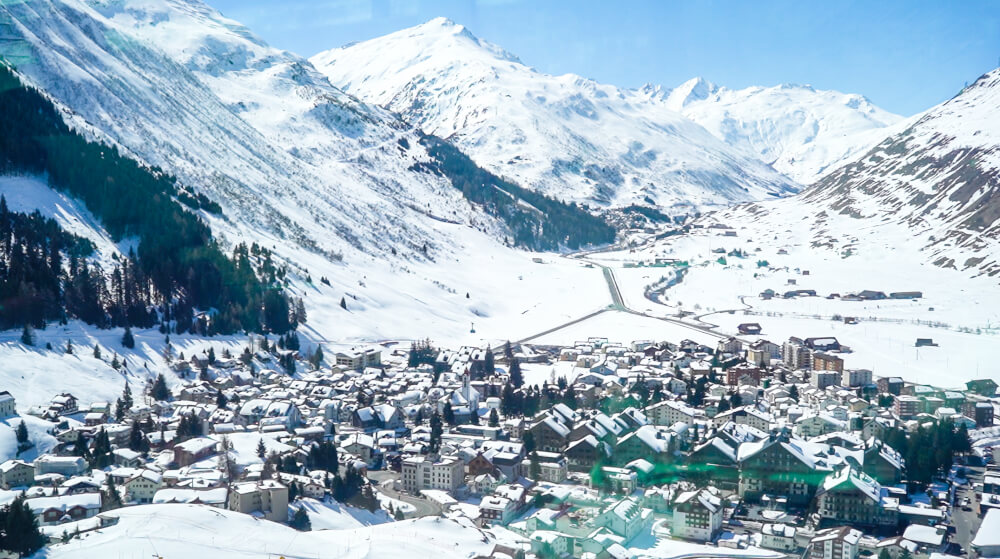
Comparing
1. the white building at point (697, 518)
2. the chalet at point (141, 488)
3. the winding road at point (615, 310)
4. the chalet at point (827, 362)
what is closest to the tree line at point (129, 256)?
the winding road at point (615, 310)

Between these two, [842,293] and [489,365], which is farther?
[842,293]

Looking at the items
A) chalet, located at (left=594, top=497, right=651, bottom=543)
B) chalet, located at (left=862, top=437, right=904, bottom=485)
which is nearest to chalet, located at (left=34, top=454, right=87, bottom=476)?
chalet, located at (left=594, top=497, right=651, bottom=543)

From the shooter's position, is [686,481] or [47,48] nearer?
[686,481]

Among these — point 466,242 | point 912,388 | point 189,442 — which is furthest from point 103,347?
point 466,242

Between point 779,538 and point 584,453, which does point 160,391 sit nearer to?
point 584,453

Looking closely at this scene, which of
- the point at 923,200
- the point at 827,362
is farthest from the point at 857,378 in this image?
the point at 923,200

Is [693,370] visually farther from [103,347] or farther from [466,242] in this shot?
[466,242]

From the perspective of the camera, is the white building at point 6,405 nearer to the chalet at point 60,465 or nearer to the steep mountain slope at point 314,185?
the chalet at point 60,465
